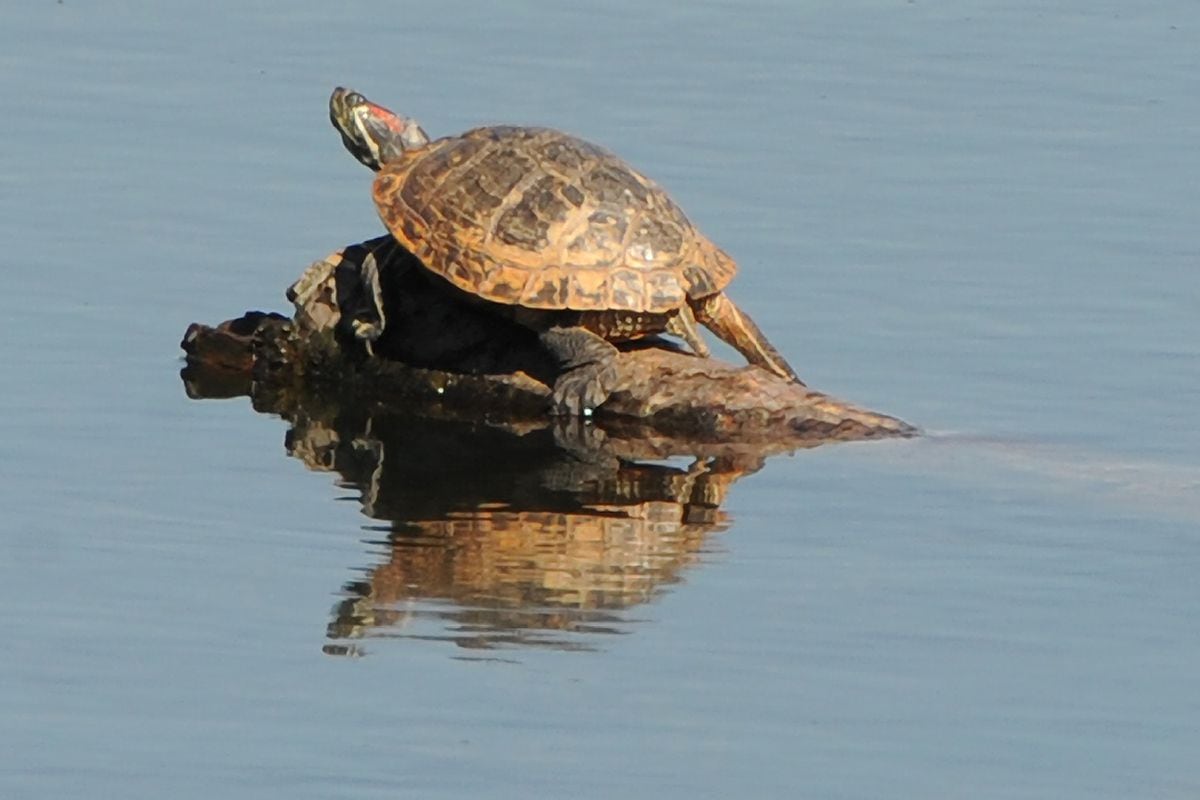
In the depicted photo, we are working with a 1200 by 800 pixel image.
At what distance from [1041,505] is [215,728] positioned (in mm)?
3731

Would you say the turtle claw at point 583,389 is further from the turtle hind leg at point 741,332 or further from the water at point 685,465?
the water at point 685,465

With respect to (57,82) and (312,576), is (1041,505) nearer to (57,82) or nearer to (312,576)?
(312,576)

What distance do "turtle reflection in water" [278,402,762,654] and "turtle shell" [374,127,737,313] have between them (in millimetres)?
604

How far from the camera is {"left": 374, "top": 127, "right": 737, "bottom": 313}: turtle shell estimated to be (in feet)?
38.9

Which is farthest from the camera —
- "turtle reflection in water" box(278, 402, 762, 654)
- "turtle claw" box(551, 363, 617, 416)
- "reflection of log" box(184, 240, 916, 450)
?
"turtle claw" box(551, 363, 617, 416)

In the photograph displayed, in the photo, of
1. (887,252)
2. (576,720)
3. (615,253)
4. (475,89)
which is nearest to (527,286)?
(615,253)

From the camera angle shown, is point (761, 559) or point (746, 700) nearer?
point (746, 700)

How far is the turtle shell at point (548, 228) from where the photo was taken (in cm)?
1184

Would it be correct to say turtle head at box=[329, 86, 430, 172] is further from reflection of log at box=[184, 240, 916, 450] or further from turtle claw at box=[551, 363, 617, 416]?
turtle claw at box=[551, 363, 617, 416]

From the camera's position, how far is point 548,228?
11930 millimetres

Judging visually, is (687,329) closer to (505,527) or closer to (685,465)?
(685,465)

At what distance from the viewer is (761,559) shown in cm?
1000

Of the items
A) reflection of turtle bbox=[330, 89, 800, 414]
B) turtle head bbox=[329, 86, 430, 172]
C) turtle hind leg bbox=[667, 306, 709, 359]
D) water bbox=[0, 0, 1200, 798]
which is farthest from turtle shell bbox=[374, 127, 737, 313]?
water bbox=[0, 0, 1200, 798]

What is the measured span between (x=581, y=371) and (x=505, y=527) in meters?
1.55
